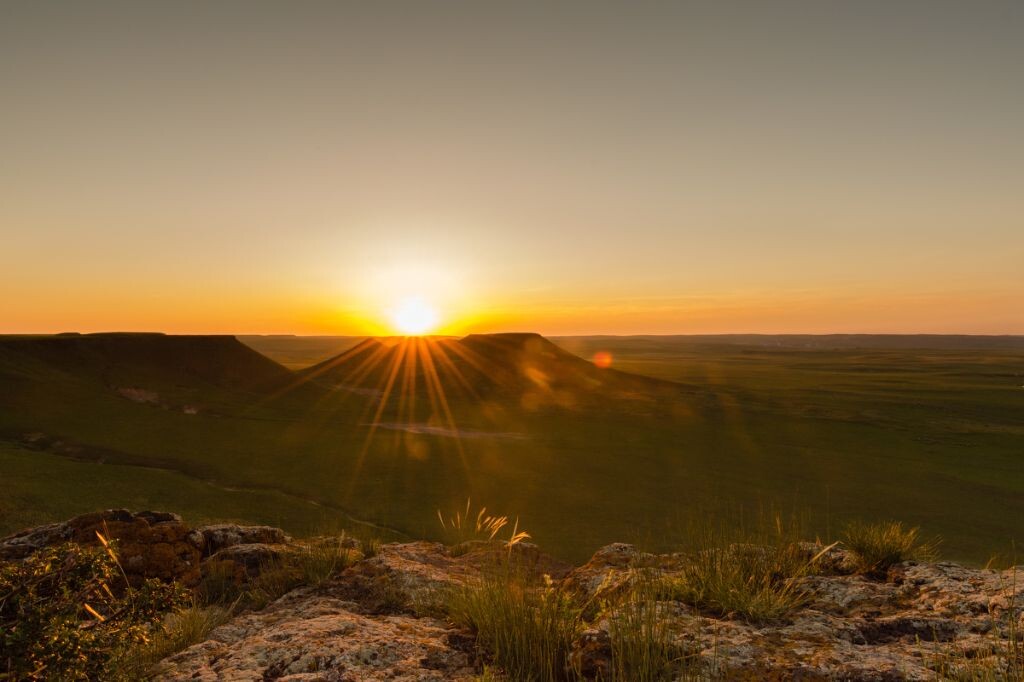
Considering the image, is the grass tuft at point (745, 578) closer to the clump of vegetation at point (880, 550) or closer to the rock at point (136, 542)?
the clump of vegetation at point (880, 550)

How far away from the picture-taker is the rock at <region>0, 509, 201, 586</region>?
20.3ft

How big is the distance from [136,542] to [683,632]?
20.7ft

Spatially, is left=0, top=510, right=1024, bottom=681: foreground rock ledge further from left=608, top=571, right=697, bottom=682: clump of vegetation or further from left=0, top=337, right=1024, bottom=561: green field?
left=0, top=337, right=1024, bottom=561: green field

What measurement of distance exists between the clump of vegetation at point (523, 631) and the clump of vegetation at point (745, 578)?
3.64 ft

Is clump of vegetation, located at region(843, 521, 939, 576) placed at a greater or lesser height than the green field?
greater

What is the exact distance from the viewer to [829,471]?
2416cm

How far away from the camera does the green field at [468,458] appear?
16.0 meters

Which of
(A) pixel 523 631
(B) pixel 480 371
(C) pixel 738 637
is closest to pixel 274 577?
(A) pixel 523 631

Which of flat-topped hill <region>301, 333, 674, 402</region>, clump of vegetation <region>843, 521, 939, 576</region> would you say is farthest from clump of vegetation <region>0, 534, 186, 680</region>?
flat-topped hill <region>301, 333, 674, 402</region>

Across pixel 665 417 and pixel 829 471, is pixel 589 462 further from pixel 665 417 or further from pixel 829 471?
pixel 665 417

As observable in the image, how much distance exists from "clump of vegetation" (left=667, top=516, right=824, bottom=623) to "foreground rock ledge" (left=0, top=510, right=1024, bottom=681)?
146 millimetres

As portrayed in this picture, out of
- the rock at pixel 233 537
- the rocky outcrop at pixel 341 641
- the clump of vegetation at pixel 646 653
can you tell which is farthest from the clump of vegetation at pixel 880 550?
the rock at pixel 233 537

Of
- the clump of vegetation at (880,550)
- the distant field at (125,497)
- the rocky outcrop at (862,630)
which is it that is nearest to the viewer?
the rocky outcrop at (862,630)

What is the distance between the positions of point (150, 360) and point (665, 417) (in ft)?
118
